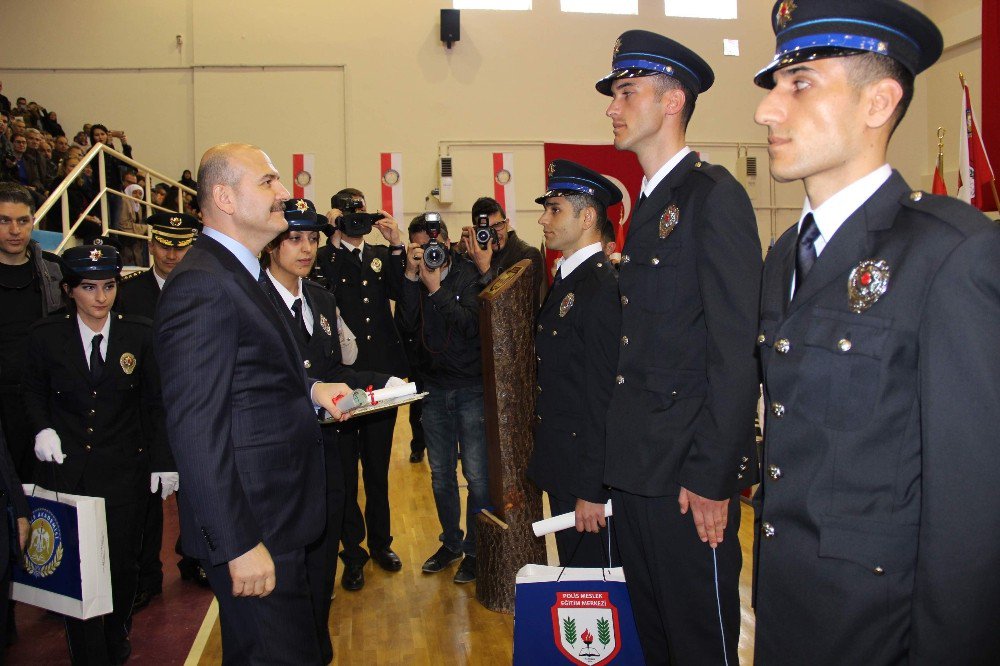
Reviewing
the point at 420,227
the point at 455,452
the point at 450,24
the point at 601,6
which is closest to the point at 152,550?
the point at 455,452

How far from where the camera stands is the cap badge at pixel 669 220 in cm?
192

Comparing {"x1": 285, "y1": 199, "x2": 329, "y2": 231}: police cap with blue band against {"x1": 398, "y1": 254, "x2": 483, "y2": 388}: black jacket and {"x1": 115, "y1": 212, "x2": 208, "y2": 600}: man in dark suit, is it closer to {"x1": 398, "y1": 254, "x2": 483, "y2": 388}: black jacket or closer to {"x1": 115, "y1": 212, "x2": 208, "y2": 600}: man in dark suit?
{"x1": 398, "y1": 254, "x2": 483, "y2": 388}: black jacket

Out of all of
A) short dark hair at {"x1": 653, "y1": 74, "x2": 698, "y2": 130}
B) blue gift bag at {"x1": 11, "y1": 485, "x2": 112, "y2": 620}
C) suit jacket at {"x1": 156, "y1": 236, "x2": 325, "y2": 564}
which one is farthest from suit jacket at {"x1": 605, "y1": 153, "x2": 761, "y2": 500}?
blue gift bag at {"x1": 11, "y1": 485, "x2": 112, "y2": 620}

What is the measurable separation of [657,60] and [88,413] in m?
2.45

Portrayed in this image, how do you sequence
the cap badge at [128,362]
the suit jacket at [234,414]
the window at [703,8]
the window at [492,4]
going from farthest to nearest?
the window at [703,8]
the window at [492,4]
the cap badge at [128,362]
the suit jacket at [234,414]

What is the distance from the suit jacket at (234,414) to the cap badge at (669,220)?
962 millimetres

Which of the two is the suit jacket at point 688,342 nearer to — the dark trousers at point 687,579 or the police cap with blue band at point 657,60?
the dark trousers at point 687,579

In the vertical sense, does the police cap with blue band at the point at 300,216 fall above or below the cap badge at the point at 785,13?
below

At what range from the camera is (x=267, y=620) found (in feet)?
6.18

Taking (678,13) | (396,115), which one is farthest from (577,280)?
(678,13)

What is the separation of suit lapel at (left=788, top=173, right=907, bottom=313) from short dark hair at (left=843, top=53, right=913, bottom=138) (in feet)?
0.39

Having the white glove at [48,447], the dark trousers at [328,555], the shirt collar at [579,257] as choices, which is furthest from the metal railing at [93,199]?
the shirt collar at [579,257]

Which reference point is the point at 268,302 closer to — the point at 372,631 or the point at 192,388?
the point at 192,388

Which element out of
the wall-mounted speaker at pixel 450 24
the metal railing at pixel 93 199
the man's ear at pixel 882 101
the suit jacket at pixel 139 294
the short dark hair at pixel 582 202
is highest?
the wall-mounted speaker at pixel 450 24
